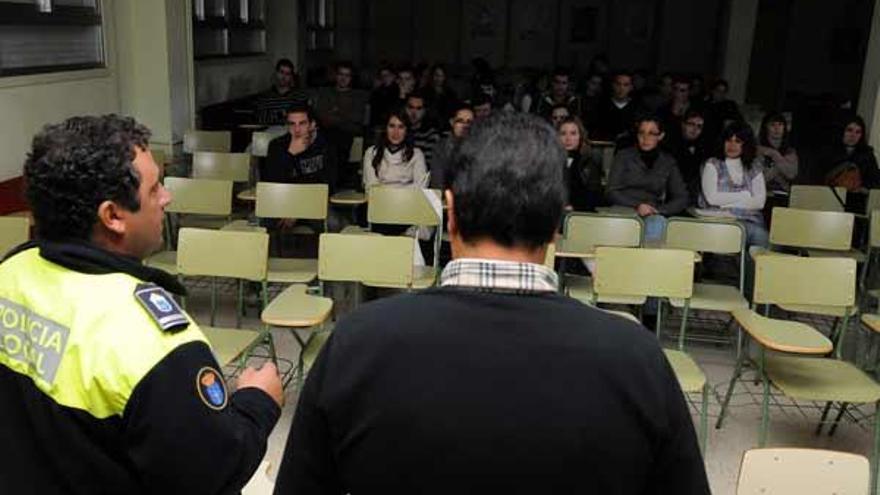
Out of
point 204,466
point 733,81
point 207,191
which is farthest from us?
point 733,81

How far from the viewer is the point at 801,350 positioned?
2854 mm

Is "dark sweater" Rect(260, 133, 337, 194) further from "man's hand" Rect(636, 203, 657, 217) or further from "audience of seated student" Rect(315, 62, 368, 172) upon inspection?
"audience of seated student" Rect(315, 62, 368, 172)

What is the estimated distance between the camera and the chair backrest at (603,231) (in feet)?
13.3

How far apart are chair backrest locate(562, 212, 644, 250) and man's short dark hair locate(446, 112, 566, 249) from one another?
3.10 meters

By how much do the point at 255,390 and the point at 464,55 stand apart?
11.9 metres

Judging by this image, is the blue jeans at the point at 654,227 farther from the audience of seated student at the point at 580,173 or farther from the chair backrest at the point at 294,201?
the chair backrest at the point at 294,201

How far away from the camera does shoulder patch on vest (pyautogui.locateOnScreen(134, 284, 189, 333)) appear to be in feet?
3.64

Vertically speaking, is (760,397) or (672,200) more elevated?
(672,200)

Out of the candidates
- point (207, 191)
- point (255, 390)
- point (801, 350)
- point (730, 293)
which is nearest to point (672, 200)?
point (730, 293)

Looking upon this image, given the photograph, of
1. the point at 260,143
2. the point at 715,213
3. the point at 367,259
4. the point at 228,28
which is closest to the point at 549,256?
the point at 367,259

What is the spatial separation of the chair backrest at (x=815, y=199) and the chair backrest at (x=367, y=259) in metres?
3.01

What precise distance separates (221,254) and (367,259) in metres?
0.67

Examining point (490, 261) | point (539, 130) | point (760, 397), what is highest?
point (539, 130)

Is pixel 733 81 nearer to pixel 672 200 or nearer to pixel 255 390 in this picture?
pixel 672 200
